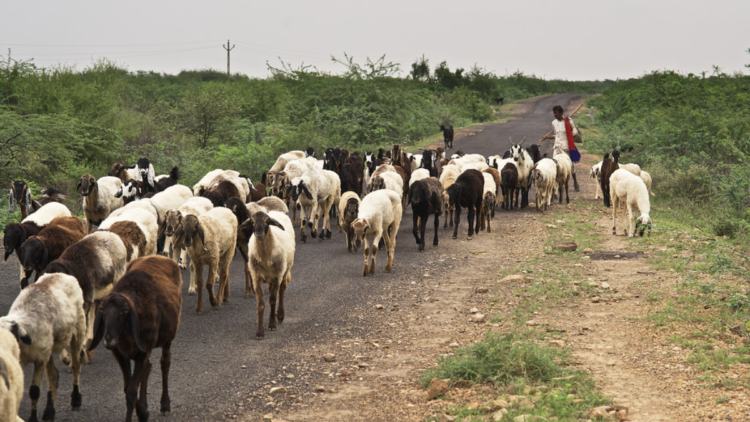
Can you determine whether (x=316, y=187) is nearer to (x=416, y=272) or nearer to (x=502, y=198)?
(x=416, y=272)

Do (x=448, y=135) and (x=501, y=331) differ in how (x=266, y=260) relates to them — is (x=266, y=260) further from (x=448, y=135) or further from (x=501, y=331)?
(x=448, y=135)

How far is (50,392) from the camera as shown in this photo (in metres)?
5.60

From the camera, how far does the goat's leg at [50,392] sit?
18.1ft

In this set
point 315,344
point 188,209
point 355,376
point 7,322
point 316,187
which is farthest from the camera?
point 316,187

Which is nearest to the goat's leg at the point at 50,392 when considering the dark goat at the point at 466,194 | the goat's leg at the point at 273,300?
the goat's leg at the point at 273,300

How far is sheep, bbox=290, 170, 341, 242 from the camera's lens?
13664 millimetres

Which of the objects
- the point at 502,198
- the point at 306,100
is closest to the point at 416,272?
the point at 502,198

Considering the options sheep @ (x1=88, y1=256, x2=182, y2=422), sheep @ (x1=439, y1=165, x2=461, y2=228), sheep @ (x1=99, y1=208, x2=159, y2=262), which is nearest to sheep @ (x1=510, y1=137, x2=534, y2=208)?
sheep @ (x1=439, y1=165, x2=461, y2=228)

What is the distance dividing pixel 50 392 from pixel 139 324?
1175mm

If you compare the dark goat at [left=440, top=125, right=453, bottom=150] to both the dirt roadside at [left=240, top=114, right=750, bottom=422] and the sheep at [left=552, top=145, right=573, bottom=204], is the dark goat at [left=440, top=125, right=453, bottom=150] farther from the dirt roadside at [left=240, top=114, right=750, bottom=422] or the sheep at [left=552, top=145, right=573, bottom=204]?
the dirt roadside at [left=240, top=114, right=750, bottom=422]

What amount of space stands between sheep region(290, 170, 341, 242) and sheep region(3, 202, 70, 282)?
15.7ft

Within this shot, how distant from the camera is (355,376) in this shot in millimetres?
6559

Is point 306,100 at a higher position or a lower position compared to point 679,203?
higher

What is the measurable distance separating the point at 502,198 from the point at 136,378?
1442 centimetres
